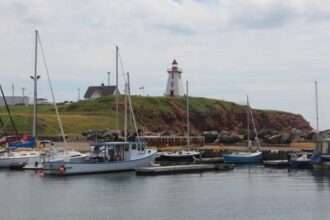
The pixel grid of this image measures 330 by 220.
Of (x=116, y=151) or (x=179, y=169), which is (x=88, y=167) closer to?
(x=116, y=151)

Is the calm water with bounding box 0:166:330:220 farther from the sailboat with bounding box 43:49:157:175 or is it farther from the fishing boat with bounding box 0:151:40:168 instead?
the fishing boat with bounding box 0:151:40:168

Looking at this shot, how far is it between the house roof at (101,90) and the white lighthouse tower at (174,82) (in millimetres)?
15012

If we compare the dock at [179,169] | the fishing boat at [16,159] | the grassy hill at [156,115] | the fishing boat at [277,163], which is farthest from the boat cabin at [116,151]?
the grassy hill at [156,115]

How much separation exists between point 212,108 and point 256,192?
109333 mm

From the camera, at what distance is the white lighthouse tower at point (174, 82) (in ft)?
552

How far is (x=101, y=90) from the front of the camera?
177375mm

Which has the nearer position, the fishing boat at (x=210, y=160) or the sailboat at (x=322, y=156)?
the sailboat at (x=322, y=156)

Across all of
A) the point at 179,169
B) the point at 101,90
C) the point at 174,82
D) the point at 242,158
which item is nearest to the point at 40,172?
the point at 179,169

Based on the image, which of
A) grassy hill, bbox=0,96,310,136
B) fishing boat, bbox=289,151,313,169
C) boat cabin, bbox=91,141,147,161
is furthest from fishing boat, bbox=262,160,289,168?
grassy hill, bbox=0,96,310,136

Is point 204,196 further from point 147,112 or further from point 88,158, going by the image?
point 147,112

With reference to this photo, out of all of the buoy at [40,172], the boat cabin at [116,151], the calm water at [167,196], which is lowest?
the calm water at [167,196]

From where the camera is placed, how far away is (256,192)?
52625mm

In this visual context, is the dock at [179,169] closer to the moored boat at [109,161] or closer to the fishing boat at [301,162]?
the moored boat at [109,161]

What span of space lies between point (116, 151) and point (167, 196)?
18.6 meters
